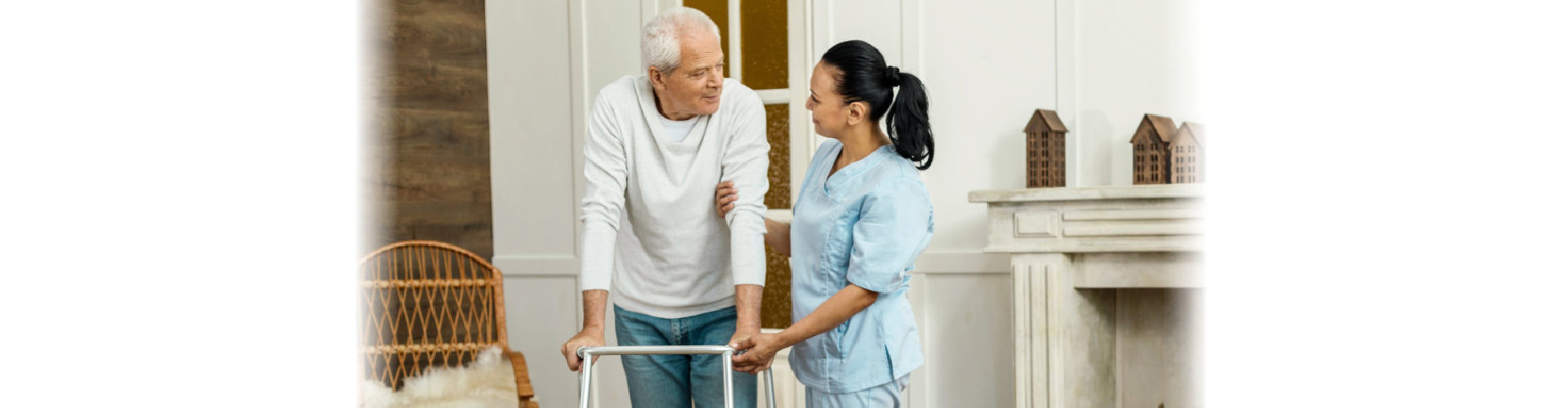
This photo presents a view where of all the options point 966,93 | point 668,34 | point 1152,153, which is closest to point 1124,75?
point 1152,153

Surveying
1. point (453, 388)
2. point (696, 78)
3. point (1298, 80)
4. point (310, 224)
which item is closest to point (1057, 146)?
point (696, 78)

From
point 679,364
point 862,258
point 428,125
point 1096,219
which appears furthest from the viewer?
point 428,125

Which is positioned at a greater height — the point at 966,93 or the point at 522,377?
the point at 966,93

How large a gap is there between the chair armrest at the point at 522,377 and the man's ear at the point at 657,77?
1.03 m

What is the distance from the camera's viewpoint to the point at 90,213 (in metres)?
0.87

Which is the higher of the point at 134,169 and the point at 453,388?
the point at 134,169

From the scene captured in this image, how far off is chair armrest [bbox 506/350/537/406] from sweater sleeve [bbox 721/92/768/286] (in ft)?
3.04

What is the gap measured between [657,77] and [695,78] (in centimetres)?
8

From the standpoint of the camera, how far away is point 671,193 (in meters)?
1.85

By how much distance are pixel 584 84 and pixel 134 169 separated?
2544mm

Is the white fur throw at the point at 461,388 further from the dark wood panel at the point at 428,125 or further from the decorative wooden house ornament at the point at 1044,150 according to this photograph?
the decorative wooden house ornament at the point at 1044,150

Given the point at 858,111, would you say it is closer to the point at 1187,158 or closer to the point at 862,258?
the point at 862,258

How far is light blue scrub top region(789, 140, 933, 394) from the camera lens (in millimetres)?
1725

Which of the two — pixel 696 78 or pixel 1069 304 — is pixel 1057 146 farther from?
pixel 696 78
